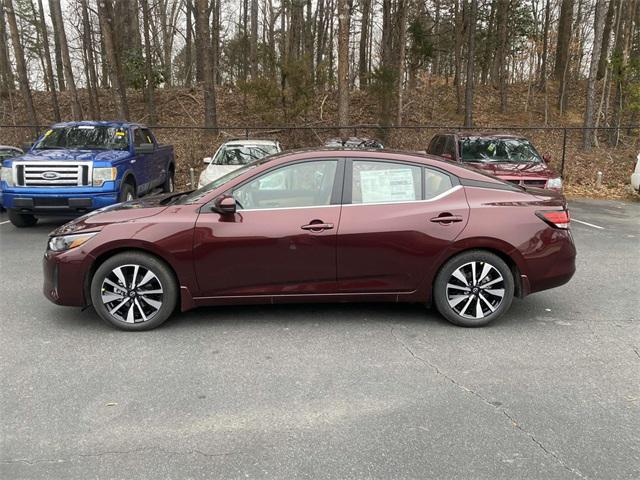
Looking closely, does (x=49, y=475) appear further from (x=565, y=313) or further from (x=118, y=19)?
(x=118, y=19)

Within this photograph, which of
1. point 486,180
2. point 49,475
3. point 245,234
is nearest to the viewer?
point 49,475

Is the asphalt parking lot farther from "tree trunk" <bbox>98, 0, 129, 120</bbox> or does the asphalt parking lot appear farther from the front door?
"tree trunk" <bbox>98, 0, 129, 120</bbox>

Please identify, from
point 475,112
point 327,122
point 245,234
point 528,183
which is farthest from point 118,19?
point 245,234

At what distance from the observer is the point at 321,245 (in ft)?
14.8

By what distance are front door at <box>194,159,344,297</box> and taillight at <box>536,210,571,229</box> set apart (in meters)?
1.87

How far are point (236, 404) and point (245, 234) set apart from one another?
1552 millimetres

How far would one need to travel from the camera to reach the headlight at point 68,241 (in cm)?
449

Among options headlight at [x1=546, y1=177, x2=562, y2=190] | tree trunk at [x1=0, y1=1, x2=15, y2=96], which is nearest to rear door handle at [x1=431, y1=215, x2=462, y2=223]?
headlight at [x1=546, y1=177, x2=562, y2=190]

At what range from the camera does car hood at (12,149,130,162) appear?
344 inches

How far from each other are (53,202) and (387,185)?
6279mm

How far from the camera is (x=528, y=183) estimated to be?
9.59 meters

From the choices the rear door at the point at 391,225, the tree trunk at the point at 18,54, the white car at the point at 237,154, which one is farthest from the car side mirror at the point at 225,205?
the tree trunk at the point at 18,54

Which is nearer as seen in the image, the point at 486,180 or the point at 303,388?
the point at 303,388

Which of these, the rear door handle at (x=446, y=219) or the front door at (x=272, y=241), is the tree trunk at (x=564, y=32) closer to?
the rear door handle at (x=446, y=219)
